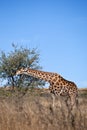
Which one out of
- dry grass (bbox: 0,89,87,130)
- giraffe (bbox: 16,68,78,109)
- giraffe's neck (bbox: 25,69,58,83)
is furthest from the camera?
giraffe's neck (bbox: 25,69,58,83)

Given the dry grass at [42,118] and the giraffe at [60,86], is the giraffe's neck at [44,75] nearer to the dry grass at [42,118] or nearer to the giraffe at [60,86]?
the giraffe at [60,86]

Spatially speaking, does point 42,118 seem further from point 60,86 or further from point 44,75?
point 44,75

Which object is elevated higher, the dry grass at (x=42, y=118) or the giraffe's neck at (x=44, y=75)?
the giraffe's neck at (x=44, y=75)

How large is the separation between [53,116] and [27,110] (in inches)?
28.6

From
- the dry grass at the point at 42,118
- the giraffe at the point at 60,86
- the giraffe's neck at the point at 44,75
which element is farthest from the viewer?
the giraffe's neck at the point at 44,75

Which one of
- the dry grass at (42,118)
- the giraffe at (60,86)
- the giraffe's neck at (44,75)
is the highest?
the giraffe's neck at (44,75)

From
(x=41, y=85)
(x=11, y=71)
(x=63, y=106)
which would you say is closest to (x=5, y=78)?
(x=11, y=71)

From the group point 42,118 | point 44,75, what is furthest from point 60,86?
point 42,118

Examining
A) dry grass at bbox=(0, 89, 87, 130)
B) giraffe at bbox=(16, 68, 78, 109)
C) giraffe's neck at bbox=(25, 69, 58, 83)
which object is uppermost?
giraffe's neck at bbox=(25, 69, 58, 83)

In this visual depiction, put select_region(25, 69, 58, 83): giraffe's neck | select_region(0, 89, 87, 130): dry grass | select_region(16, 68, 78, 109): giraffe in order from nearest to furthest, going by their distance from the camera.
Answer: select_region(0, 89, 87, 130): dry grass
select_region(16, 68, 78, 109): giraffe
select_region(25, 69, 58, 83): giraffe's neck

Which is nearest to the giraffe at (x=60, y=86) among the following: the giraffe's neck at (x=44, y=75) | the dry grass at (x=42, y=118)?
the giraffe's neck at (x=44, y=75)

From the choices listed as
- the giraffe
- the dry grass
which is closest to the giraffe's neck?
the giraffe

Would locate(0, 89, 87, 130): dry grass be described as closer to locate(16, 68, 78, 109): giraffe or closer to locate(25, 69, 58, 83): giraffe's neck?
locate(16, 68, 78, 109): giraffe

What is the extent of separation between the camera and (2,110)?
31.1 ft
